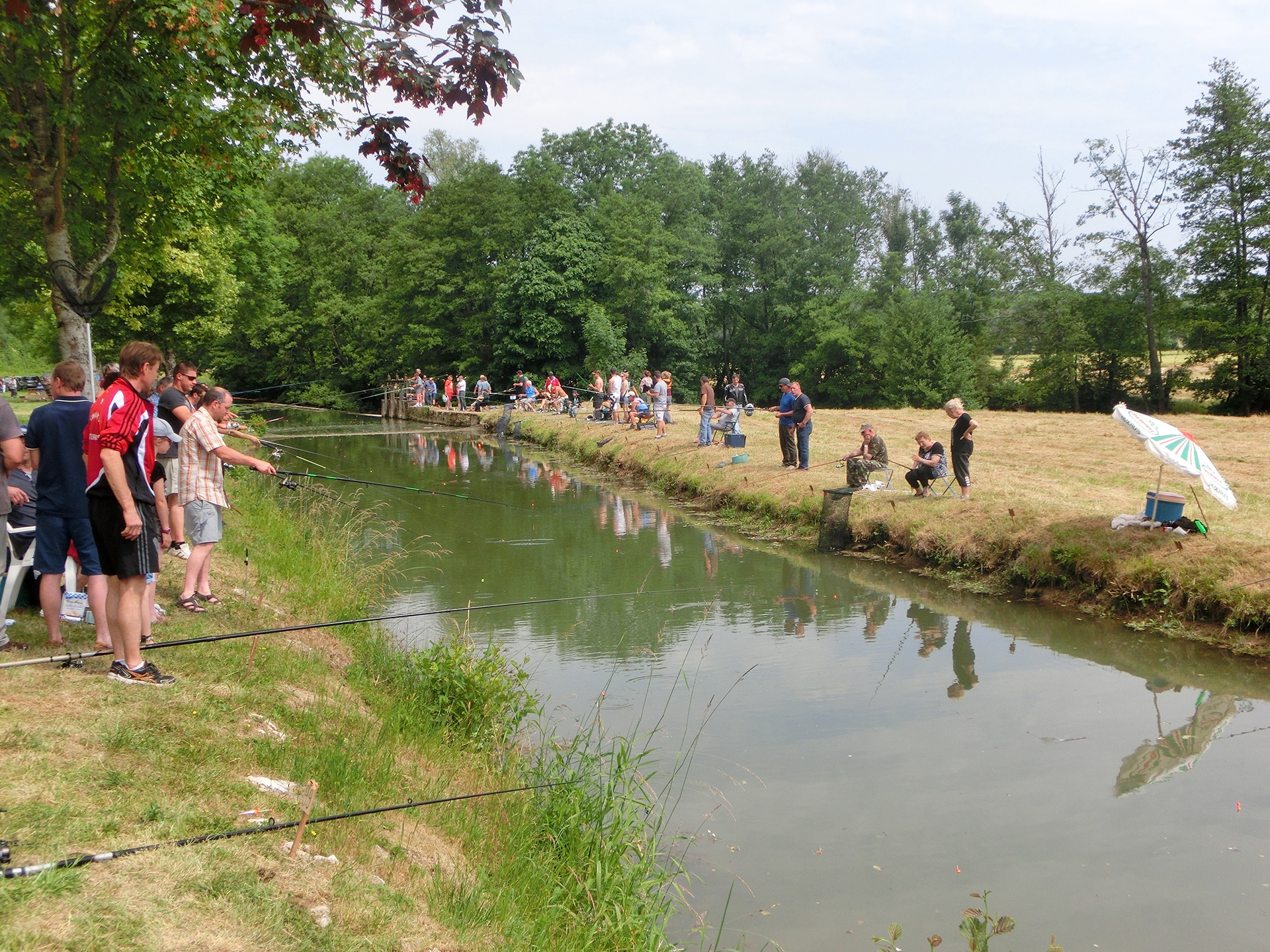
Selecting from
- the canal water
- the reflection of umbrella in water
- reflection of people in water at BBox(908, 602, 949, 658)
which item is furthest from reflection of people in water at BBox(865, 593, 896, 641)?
the reflection of umbrella in water

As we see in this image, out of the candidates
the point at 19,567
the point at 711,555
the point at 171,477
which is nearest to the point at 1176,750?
the point at 711,555

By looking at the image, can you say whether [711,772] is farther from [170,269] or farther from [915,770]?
[170,269]

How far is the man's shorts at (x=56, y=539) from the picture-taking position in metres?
5.61

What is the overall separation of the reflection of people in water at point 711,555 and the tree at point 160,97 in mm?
7103

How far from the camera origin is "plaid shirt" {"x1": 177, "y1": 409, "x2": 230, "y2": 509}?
7.21 metres

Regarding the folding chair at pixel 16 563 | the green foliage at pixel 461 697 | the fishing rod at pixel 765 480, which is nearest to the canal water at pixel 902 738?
the green foliage at pixel 461 697

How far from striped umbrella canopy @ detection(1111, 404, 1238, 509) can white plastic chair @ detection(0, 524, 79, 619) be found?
363 inches

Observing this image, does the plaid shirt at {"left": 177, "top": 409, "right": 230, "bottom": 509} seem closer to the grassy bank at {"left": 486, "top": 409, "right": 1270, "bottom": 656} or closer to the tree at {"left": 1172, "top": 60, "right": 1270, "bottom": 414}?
the grassy bank at {"left": 486, "top": 409, "right": 1270, "bottom": 656}

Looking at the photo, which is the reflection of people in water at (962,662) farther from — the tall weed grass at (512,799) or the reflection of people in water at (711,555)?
the reflection of people in water at (711,555)

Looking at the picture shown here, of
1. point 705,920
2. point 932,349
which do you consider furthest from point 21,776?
point 932,349

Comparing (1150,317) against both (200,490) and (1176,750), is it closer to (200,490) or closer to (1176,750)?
(1176,750)

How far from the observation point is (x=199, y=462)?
7305mm

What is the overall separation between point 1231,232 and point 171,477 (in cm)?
3917

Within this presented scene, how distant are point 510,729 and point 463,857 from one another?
2.11 meters
